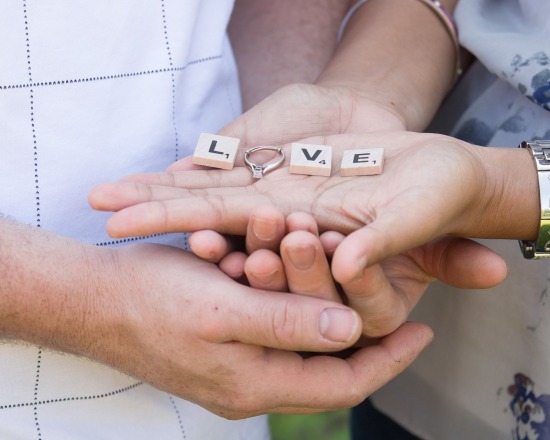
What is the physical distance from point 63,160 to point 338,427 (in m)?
2.41

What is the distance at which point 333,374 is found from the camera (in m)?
1.47

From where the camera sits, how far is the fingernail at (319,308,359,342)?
134 cm

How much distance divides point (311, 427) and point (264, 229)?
2398mm

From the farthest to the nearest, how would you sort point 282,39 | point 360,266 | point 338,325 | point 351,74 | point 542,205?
point 282,39 → point 351,74 → point 542,205 → point 338,325 → point 360,266

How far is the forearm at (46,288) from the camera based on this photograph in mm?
1433

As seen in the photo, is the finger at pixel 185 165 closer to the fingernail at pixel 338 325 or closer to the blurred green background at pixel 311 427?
the fingernail at pixel 338 325

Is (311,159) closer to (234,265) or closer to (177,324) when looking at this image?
(234,265)

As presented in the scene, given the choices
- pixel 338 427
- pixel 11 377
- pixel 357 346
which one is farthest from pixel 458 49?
pixel 338 427

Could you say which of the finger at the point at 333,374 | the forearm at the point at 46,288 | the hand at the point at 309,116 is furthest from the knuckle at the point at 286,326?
the hand at the point at 309,116

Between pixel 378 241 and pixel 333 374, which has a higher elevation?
pixel 378 241

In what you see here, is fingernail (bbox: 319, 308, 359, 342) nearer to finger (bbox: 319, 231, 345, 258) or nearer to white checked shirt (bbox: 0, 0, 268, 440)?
finger (bbox: 319, 231, 345, 258)

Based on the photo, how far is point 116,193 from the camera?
146 centimetres

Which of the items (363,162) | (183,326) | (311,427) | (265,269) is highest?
(363,162)

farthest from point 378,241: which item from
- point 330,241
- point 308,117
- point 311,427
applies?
point 311,427
